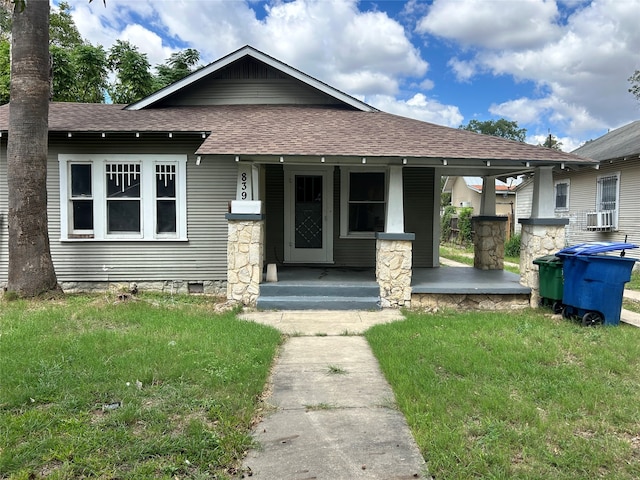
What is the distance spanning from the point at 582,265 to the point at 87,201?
28.5 ft

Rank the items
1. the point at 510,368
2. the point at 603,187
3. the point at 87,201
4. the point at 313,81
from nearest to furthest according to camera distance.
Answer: the point at 510,368 < the point at 87,201 < the point at 313,81 < the point at 603,187

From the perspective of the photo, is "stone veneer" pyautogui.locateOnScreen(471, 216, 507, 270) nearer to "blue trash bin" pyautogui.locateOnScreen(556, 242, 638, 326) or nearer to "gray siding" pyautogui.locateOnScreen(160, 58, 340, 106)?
"blue trash bin" pyautogui.locateOnScreen(556, 242, 638, 326)

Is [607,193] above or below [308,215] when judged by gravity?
above

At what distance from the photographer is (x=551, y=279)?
23.2 ft

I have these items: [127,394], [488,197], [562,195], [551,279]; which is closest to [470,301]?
[551,279]

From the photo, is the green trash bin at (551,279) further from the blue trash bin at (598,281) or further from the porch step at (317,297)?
the porch step at (317,297)

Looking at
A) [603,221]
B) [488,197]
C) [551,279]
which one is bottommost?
[551,279]

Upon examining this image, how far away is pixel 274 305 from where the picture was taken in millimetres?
7504

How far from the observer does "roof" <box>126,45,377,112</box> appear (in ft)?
31.8

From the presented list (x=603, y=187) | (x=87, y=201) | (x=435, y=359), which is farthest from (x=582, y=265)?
(x=603, y=187)

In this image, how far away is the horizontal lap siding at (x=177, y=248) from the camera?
347 inches

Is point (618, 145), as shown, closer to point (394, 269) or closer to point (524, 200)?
point (524, 200)

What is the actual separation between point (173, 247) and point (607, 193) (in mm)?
13541

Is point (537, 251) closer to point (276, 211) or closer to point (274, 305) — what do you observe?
point (274, 305)
